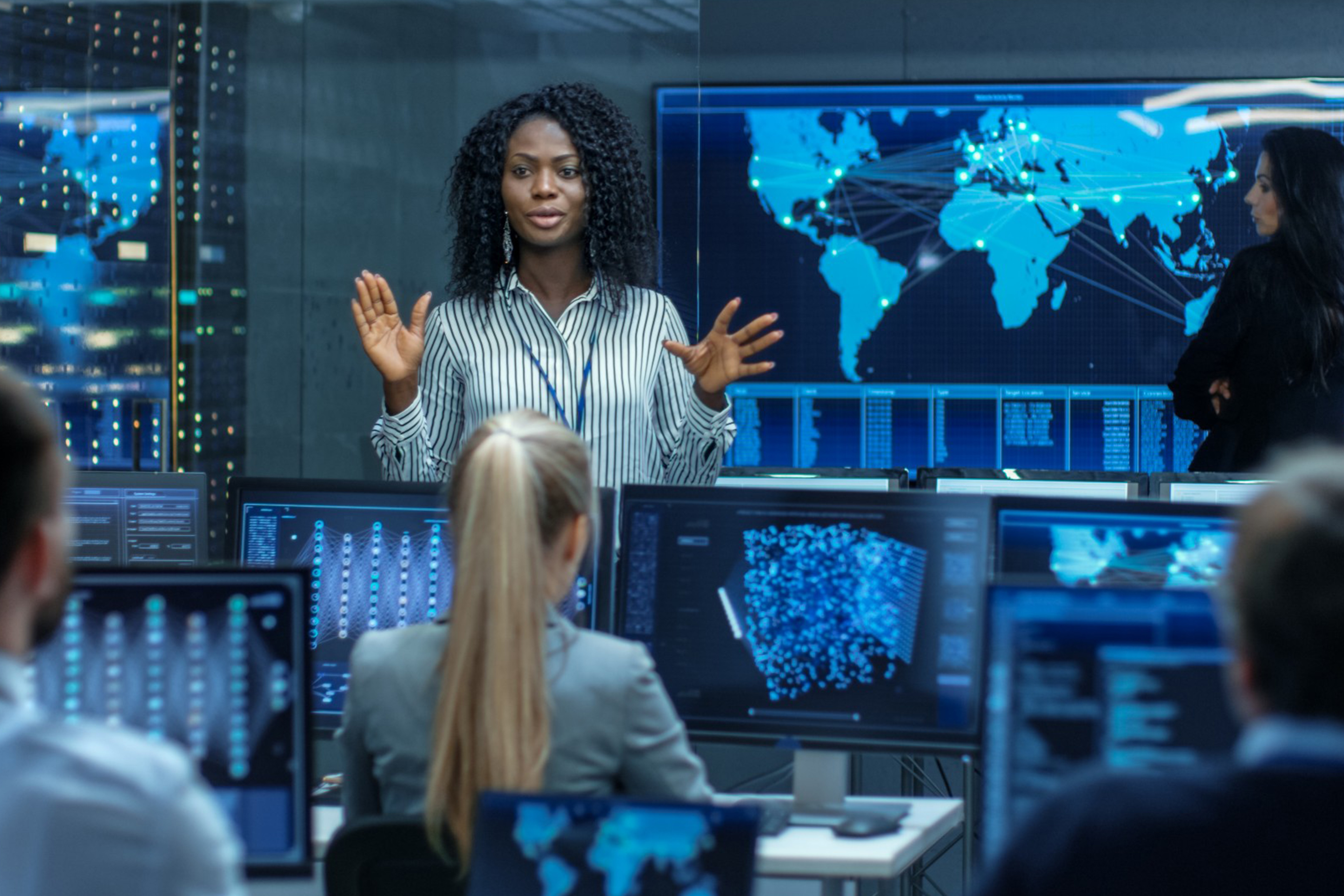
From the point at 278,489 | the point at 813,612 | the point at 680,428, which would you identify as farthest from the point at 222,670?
the point at 680,428

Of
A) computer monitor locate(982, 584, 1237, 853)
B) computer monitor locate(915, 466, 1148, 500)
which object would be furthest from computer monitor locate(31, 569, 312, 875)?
computer monitor locate(915, 466, 1148, 500)

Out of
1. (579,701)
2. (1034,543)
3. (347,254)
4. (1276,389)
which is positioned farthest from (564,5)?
(579,701)

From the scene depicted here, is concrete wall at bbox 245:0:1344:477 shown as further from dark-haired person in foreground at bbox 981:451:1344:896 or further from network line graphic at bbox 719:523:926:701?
dark-haired person in foreground at bbox 981:451:1344:896

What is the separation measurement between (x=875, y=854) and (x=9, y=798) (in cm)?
115

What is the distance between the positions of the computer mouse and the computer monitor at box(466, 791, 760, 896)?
68 centimetres

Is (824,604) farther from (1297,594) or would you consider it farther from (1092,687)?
(1297,594)

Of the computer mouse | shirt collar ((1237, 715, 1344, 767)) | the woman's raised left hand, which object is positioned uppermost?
the woman's raised left hand

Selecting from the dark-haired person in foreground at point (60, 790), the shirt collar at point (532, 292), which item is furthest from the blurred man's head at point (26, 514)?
the shirt collar at point (532, 292)

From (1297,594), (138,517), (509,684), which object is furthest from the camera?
(138,517)

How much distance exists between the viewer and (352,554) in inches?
87.8

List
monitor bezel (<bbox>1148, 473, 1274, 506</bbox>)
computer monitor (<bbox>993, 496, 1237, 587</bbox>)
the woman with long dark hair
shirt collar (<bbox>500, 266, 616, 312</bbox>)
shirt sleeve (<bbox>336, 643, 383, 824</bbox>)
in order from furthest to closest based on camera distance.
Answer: the woman with long dark hair, monitor bezel (<bbox>1148, 473, 1274, 506</bbox>), shirt collar (<bbox>500, 266, 616, 312</bbox>), computer monitor (<bbox>993, 496, 1237, 587</bbox>), shirt sleeve (<bbox>336, 643, 383, 824</bbox>)

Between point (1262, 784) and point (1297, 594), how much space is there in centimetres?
13

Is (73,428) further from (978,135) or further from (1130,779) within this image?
(1130,779)

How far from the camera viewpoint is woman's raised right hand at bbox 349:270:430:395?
266 centimetres
